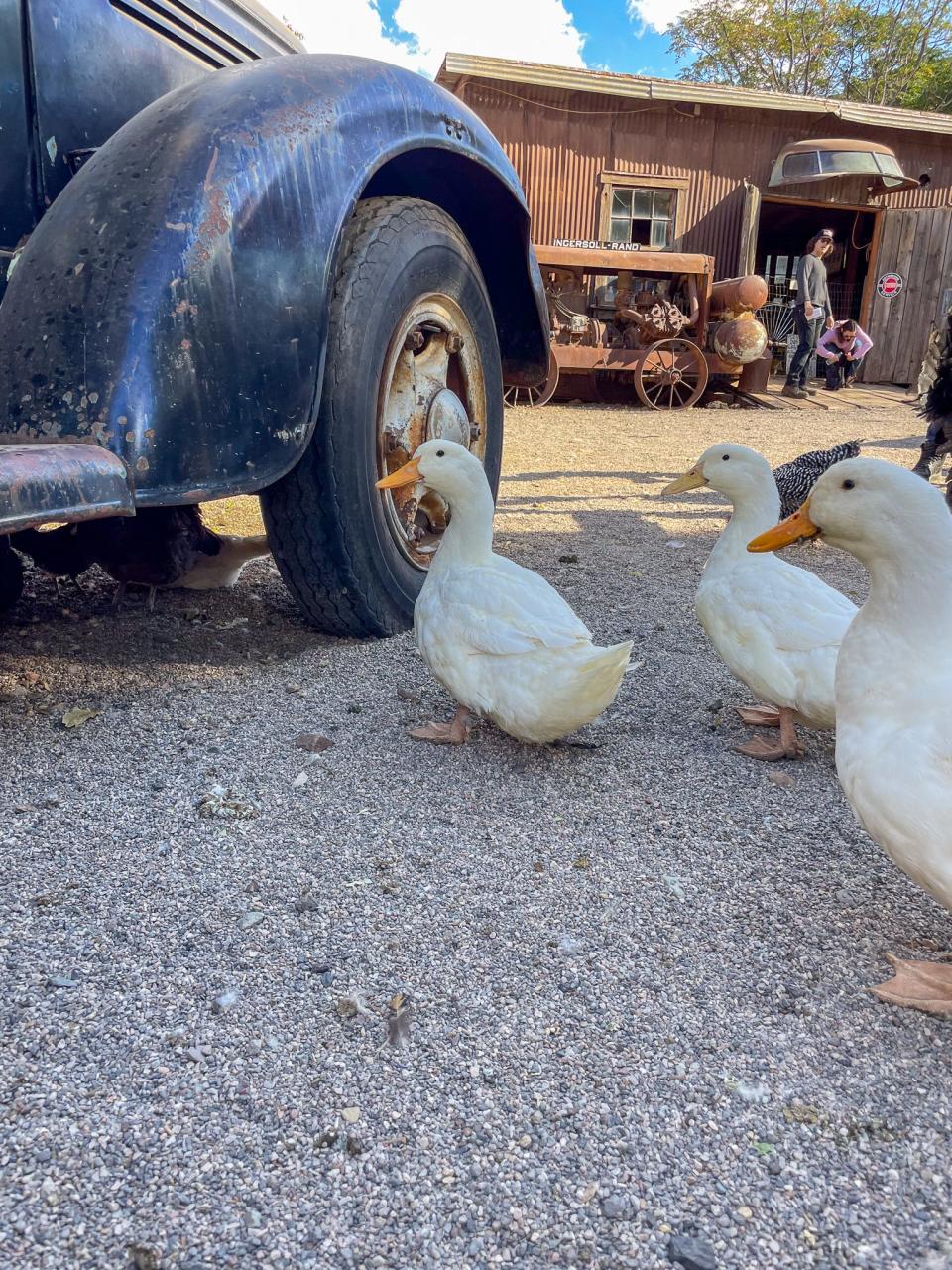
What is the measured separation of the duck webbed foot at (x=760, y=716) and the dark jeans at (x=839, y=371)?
11.9 metres

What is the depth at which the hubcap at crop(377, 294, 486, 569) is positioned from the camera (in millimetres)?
2893

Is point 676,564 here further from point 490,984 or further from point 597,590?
point 490,984

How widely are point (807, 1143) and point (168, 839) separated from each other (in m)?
1.31

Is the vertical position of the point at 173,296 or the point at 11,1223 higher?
the point at 173,296

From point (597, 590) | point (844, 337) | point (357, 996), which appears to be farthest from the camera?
point (844, 337)

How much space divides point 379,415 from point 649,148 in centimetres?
1261

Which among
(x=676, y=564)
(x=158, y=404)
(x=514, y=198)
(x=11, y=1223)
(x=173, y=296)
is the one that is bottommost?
(x=676, y=564)

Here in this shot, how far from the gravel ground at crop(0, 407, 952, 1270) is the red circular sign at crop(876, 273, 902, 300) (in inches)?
584

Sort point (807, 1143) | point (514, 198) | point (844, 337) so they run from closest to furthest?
point (807, 1143) → point (514, 198) → point (844, 337)

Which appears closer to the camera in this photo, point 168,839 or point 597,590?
point 168,839

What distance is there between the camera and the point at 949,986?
147 centimetres

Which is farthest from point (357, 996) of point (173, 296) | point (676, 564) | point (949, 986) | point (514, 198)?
point (676, 564)

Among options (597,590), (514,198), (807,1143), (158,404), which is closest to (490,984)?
(807,1143)

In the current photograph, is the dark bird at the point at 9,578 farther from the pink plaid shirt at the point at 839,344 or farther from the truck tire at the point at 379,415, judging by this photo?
the pink plaid shirt at the point at 839,344
